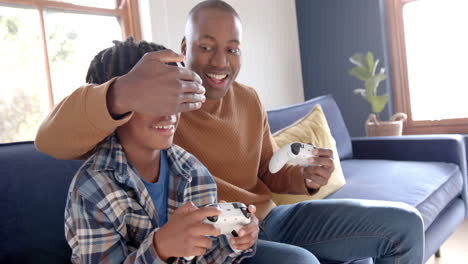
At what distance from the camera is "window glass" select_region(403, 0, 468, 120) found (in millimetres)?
3148

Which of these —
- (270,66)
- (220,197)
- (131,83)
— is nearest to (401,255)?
(220,197)

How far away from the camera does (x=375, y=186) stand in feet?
5.88

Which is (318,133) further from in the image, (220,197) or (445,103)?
(445,103)

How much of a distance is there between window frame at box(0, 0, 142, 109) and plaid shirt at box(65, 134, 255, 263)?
1683 millimetres

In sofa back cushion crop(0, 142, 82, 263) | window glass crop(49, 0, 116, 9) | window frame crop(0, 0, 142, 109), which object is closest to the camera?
sofa back cushion crop(0, 142, 82, 263)

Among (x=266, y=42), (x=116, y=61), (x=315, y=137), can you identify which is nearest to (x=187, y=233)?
(x=116, y=61)

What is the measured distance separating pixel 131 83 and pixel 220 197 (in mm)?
534

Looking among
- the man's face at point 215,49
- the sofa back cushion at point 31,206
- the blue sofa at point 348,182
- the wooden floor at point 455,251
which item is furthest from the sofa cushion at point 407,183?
the sofa back cushion at point 31,206

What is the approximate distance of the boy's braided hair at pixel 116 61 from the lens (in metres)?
0.88

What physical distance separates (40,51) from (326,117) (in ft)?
5.46

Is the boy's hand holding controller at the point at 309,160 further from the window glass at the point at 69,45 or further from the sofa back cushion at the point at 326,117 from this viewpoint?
the window glass at the point at 69,45

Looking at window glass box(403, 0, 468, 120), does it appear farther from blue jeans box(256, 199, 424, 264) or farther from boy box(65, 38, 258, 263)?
boy box(65, 38, 258, 263)

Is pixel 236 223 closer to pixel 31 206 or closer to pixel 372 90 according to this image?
pixel 31 206

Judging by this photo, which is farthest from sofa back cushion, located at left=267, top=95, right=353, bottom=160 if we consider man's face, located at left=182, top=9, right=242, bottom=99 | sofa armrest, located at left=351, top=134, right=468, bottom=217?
man's face, located at left=182, top=9, right=242, bottom=99
